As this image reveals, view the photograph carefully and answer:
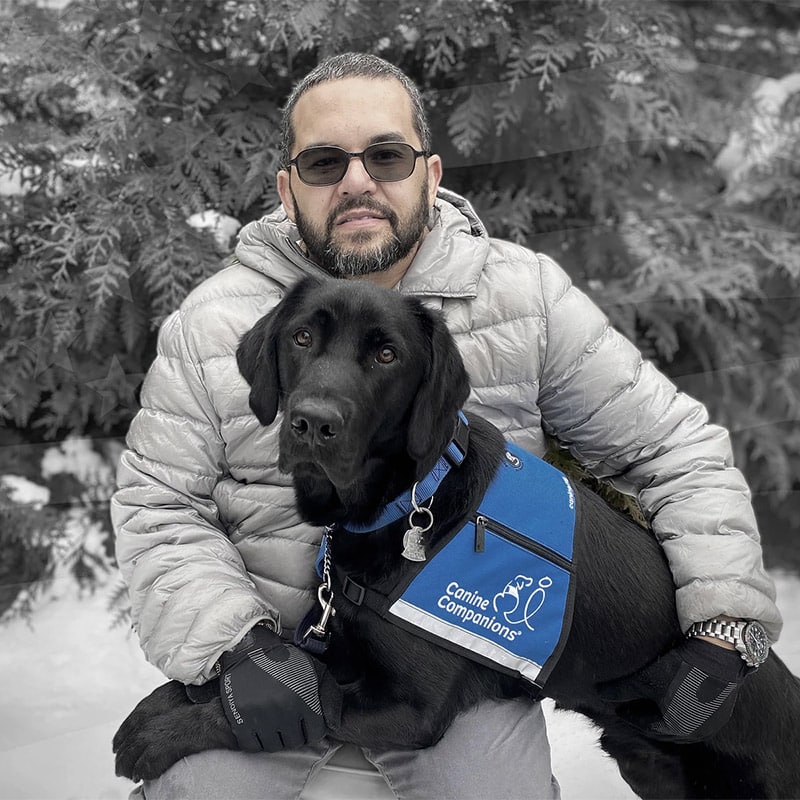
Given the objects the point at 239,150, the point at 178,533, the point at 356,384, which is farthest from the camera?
the point at 239,150

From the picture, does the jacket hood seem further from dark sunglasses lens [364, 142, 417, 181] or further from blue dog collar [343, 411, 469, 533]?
blue dog collar [343, 411, 469, 533]

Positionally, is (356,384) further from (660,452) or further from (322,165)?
(660,452)

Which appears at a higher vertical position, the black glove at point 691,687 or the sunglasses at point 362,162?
the sunglasses at point 362,162

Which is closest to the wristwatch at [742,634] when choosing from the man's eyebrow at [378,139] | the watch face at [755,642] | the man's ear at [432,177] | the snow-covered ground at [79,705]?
the watch face at [755,642]

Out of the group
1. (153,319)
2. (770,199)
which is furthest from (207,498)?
(770,199)

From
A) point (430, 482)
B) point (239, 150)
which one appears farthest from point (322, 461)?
point (239, 150)

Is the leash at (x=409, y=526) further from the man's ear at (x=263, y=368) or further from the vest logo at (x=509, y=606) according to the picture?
the man's ear at (x=263, y=368)

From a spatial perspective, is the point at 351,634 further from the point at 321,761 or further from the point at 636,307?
the point at 636,307

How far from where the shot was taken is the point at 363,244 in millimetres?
2305

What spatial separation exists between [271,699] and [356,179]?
3.94 ft

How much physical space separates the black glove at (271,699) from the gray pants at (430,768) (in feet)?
0.32

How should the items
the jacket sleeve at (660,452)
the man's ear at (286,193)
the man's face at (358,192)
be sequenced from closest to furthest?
the jacket sleeve at (660,452), the man's face at (358,192), the man's ear at (286,193)

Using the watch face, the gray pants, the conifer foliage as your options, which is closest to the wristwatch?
the watch face

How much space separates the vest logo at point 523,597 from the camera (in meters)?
1.97
